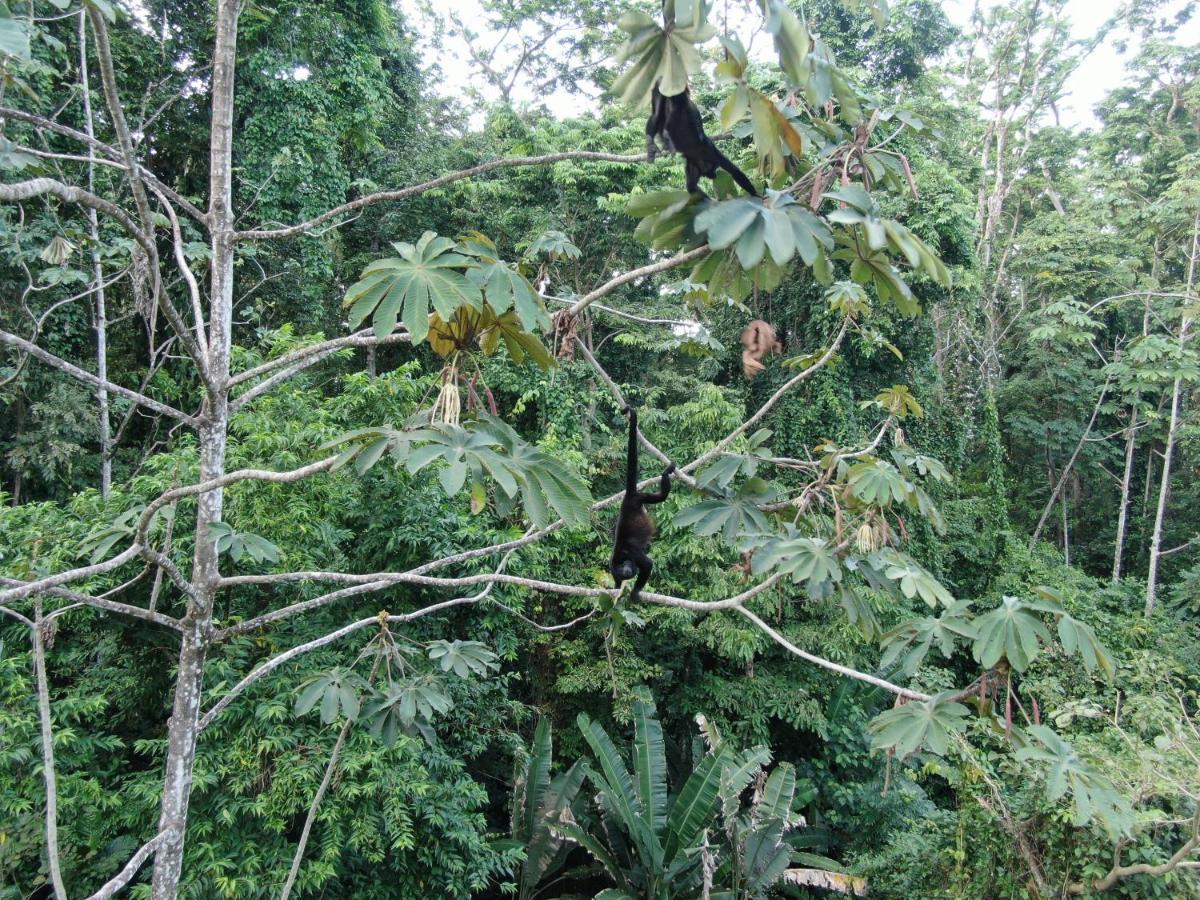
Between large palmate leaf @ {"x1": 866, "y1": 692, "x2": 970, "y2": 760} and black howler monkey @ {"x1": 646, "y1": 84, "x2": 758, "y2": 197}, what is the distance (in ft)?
4.65

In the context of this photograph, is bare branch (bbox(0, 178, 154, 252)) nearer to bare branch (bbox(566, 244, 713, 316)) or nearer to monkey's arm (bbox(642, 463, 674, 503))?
bare branch (bbox(566, 244, 713, 316))

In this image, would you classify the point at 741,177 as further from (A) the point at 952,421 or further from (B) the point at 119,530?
(A) the point at 952,421

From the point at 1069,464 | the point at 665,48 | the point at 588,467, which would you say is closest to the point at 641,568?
the point at 665,48

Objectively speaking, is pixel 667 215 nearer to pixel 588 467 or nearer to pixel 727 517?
pixel 727 517

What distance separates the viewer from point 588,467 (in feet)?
22.8

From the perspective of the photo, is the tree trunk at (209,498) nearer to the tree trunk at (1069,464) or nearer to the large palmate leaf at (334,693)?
the large palmate leaf at (334,693)

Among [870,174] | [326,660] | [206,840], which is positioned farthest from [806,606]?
[870,174]

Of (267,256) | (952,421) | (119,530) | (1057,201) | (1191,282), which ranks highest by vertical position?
(1057,201)

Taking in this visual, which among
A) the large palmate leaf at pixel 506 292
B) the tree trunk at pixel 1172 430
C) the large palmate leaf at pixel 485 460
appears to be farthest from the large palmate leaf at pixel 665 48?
the tree trunk at pixel 1172 430

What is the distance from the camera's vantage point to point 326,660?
430 cm

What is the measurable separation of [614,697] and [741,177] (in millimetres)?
5910

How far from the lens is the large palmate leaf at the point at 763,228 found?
3.97ft

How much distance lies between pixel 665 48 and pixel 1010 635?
163 cm

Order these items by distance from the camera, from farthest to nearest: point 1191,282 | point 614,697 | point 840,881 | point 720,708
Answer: point 1191,282 < point 720,708 < point 614,697 < point 840,881
